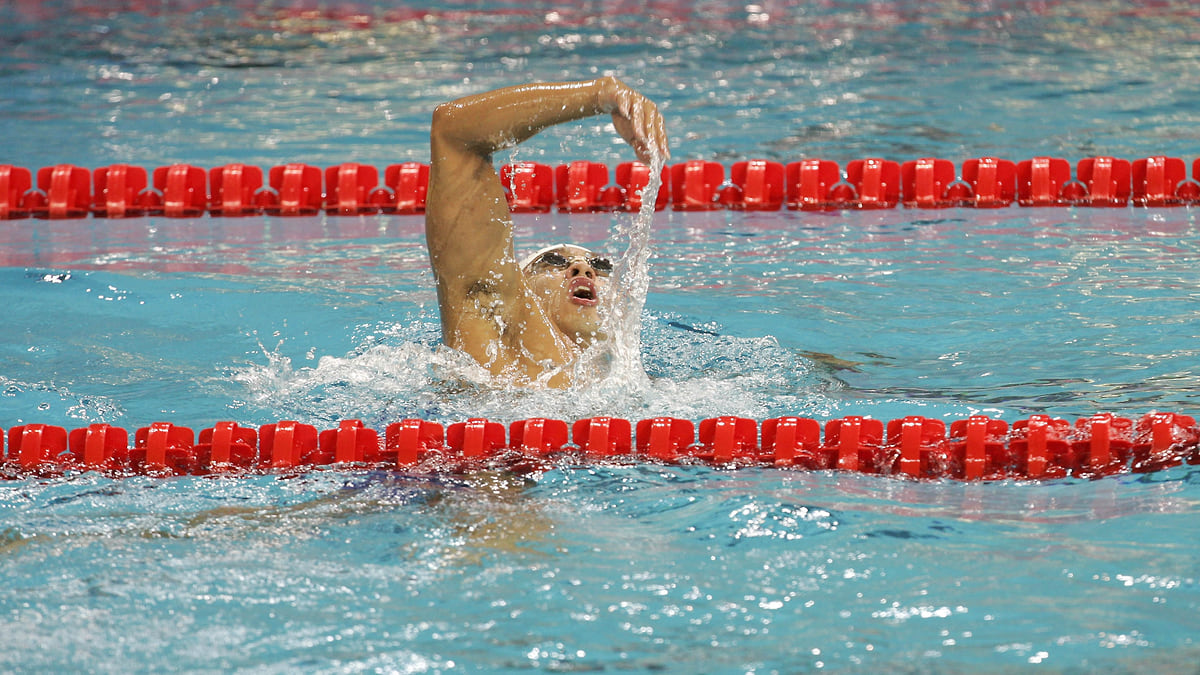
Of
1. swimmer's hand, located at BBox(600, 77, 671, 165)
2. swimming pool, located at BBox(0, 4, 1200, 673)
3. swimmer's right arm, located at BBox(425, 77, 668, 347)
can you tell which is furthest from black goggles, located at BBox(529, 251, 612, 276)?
swimmer's hand, located at BBox(600, 77, 671, 165)

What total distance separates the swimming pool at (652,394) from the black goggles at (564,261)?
358mm

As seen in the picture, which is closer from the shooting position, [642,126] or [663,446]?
[642,126]

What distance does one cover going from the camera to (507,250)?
3260mm

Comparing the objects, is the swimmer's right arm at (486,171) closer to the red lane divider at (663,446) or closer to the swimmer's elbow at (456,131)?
the swimmer's elbow at (456,131)

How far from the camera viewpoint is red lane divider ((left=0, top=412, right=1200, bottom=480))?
310 cm

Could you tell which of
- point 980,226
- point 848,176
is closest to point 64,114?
point 848,176

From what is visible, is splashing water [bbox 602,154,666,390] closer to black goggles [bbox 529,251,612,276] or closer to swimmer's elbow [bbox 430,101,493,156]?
black goggles [bbox 529,251,612,276]

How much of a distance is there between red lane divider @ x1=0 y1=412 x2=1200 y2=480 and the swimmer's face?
34 cm

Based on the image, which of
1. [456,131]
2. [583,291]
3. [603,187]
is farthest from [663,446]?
[603,187]

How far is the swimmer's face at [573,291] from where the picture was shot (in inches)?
136

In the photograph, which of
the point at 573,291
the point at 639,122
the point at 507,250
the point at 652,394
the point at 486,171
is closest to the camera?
the point at 639,122

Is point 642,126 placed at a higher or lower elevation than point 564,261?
higher

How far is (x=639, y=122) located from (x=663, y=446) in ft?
2.76

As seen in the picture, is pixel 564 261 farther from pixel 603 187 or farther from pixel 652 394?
pixel 603 187
